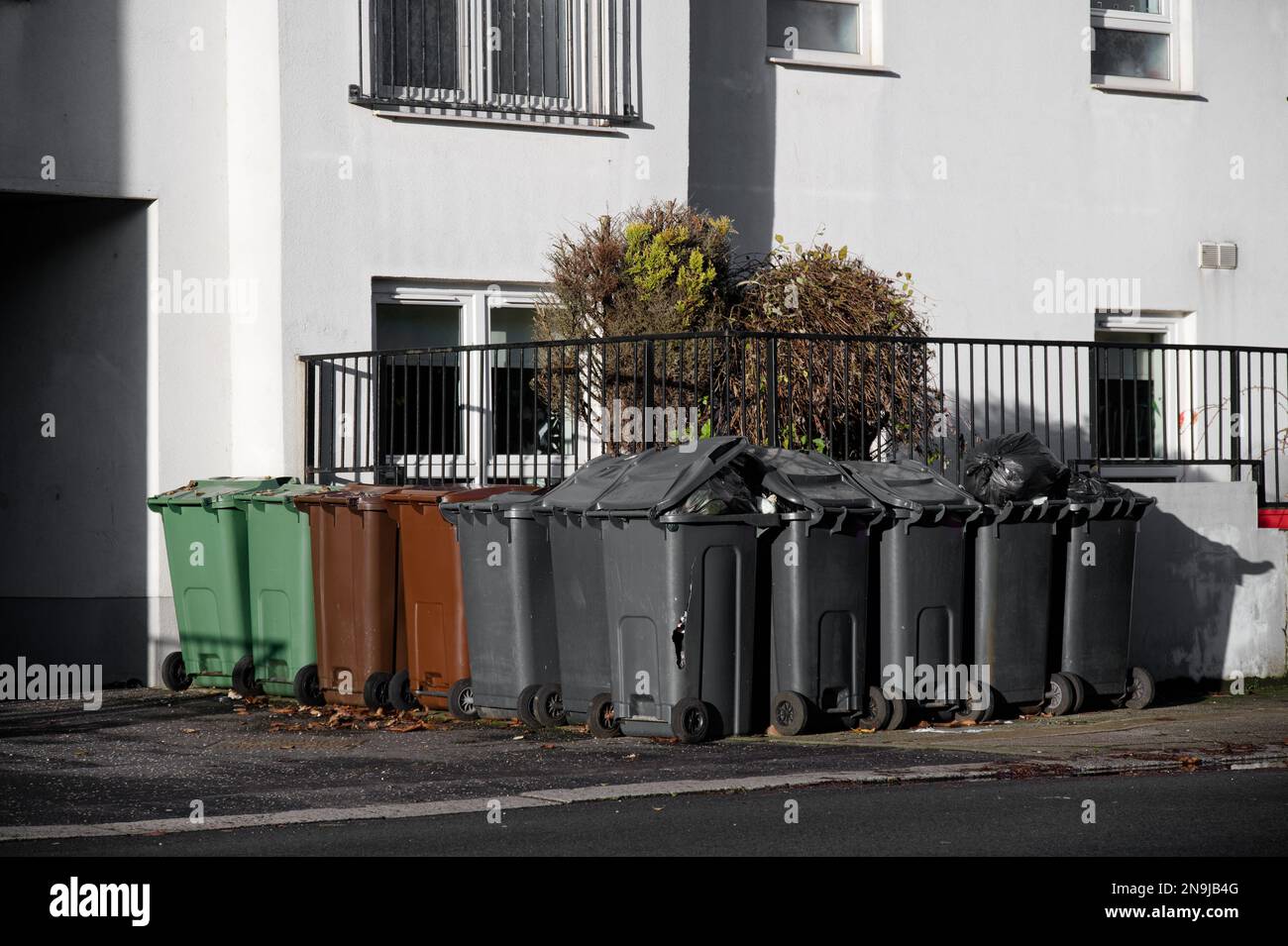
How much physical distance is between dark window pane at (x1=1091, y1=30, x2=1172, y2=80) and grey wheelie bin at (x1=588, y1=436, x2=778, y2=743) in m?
8.06

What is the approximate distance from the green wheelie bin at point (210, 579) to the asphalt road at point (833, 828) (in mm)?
4824

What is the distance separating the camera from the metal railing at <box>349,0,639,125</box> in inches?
514

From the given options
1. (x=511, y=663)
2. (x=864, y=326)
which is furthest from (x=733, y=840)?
(x=864, y=326)

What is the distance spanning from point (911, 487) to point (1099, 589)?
138cm

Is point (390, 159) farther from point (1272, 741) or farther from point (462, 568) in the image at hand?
point (1272, 741)

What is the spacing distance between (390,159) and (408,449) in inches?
80.2

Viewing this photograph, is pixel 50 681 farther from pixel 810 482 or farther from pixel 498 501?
pixel 810 482

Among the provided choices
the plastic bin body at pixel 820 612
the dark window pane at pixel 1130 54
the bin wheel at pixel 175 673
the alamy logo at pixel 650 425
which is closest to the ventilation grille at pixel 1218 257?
the dark window pane at pixel 1130 54

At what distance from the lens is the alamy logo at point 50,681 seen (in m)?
12.9

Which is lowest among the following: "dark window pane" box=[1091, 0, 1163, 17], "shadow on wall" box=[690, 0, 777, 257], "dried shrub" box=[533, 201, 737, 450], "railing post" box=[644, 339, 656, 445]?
"railing post" box=[644, 339, 656, 445]

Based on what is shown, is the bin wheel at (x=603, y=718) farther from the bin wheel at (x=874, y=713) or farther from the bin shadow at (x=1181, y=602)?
the bin shadow at (x=1181, y=602)

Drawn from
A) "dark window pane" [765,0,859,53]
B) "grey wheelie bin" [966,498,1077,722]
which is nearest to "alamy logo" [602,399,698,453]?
"grey wheelie bin" [966,498,1077,722]

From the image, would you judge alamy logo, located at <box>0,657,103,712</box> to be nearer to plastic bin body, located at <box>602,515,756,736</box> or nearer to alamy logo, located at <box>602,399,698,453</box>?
alamy logo, located at <box>602,399,698,453</box>
